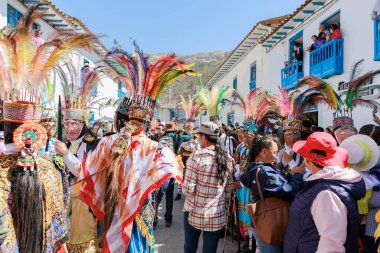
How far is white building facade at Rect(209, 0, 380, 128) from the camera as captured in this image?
7301mm

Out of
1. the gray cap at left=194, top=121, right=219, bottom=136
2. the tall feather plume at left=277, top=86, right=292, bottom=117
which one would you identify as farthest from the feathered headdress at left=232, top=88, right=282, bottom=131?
the gray cap at left=194, top=121, right=219, bottom=136

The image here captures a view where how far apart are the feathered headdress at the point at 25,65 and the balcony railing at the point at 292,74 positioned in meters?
9.67

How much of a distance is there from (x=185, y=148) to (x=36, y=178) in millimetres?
4767

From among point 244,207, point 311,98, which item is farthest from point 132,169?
point 311,98

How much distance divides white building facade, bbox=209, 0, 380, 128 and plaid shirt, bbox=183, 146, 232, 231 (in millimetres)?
3722

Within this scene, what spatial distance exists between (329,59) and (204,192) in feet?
23.2

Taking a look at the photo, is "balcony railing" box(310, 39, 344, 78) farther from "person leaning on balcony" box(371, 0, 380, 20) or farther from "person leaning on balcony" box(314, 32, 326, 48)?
"person leaning on balcony" box(371, 0, 380, 20)

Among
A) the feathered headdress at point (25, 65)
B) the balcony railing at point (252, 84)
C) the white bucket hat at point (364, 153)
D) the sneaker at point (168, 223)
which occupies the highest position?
the balcony railing at point (252, 84)

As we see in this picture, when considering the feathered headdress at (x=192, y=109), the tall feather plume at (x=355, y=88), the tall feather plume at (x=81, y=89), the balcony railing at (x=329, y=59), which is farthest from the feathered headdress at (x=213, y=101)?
the tall feather plume at (x=81, y=89)

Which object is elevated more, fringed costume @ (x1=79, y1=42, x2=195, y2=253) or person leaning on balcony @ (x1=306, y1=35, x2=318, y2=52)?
person leaning on balcony @ (x1=306, y1=35, x2=318, y2=52)

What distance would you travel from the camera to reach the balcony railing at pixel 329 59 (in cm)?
844

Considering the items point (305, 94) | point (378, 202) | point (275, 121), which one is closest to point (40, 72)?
point (378, 202)

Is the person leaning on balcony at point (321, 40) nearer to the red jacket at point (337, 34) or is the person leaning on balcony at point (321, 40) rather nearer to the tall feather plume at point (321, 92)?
the red jacket at point (337, 34)

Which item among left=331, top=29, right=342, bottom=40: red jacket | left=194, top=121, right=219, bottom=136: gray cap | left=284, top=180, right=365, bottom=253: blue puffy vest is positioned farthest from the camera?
left=331, top=29, right=342, bottom=40: red jacket
